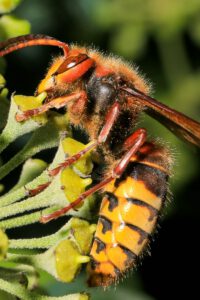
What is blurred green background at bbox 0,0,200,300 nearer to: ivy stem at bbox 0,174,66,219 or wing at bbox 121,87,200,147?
wing at bbox 121,87,200,147

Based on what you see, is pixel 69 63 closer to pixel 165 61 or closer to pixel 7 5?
pixel 7 5

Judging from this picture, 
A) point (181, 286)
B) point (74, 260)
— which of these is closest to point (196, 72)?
point (181, 286)

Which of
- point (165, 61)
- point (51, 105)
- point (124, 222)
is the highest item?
point (165, 61)

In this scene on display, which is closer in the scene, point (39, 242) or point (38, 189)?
point (39, 242)

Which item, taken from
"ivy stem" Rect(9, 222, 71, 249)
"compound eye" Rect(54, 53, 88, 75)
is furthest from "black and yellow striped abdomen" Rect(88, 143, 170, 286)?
"compound eye" Rect(54, 53, 88, 75)

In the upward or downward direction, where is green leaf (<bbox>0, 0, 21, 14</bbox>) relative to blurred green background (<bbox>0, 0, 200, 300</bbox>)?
downward

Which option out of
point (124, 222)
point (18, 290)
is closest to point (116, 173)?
point (124, 222)
